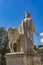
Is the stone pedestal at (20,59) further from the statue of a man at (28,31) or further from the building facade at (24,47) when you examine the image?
the statue of a man at (28,31)

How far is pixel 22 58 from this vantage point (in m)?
14.1

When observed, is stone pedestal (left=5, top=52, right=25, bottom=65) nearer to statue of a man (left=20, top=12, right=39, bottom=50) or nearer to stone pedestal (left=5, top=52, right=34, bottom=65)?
stone pedestal (left=5, top=52, right=34, bottom=65)

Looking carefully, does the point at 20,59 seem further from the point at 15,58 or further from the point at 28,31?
the point at 28,31

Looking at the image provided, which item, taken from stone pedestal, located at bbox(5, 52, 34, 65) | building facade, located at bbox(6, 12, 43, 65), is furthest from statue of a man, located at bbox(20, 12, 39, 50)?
stone pedestal, located at bbox(5, 52, 34, 65)

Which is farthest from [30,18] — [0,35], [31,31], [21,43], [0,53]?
[0,35]

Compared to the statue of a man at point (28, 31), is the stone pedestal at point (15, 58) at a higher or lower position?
lower

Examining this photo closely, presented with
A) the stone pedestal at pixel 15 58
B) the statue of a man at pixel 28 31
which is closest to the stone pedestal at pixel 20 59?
the stone pedestal at pixel 15 58

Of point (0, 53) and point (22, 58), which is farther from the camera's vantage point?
point (0, 53)

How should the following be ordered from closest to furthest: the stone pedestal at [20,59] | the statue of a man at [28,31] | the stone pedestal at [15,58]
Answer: the stone pedestal at [20,59] → the stone pedestal at [15,58] → the statue of a man at [28,31]

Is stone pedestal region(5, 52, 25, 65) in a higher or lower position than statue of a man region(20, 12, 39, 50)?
lower

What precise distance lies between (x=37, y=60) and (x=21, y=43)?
1.57 metres

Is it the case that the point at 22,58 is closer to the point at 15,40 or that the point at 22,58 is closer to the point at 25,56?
the point at 25,56

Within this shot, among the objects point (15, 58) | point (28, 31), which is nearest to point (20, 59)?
point (15, 58)

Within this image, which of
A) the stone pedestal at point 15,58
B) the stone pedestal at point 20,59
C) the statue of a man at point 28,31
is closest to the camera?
the stone pedestal at point 20,59
